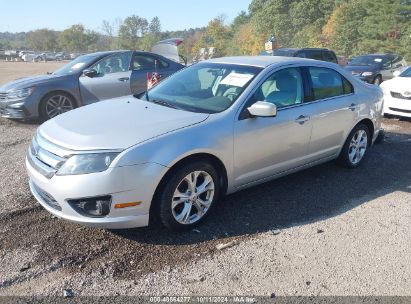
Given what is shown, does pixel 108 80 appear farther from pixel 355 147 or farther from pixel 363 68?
pixel 363 68

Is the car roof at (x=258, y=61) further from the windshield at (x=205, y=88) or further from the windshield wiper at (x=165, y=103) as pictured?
the windshield wiper at (x=165, y=103)

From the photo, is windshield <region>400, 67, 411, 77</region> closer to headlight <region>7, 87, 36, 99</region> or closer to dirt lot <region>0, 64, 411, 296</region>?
dirt lot <region>0, 64, 411, 296</region>

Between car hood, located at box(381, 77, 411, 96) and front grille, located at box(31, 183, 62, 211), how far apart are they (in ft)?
26.4

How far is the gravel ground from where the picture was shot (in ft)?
9.84

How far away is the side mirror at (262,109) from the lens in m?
3.81

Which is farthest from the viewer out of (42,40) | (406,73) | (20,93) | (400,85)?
(42,40)

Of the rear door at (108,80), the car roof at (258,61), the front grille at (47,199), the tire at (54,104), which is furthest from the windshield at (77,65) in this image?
the front grille at (47,199)

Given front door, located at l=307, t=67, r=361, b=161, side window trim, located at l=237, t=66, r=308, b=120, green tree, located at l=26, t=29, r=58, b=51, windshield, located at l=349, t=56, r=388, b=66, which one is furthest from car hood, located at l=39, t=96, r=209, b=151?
green tree, located at l=26, t=29, r=58, b=51

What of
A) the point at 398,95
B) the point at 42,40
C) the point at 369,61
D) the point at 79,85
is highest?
the point at 42,40

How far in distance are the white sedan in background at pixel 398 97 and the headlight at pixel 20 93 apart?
25.3 ft

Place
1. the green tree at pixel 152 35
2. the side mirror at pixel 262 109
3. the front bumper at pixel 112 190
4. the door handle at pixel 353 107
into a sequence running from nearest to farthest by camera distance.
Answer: the front bumper at pixel 112 190 < the side mirror at pixel 262 109 < the door handle at pixel 353 107 < the green tree at pixel 152 35

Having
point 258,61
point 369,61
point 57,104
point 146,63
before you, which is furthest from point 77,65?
point 369,61

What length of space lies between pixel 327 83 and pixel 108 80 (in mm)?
5052

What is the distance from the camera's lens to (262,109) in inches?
150
